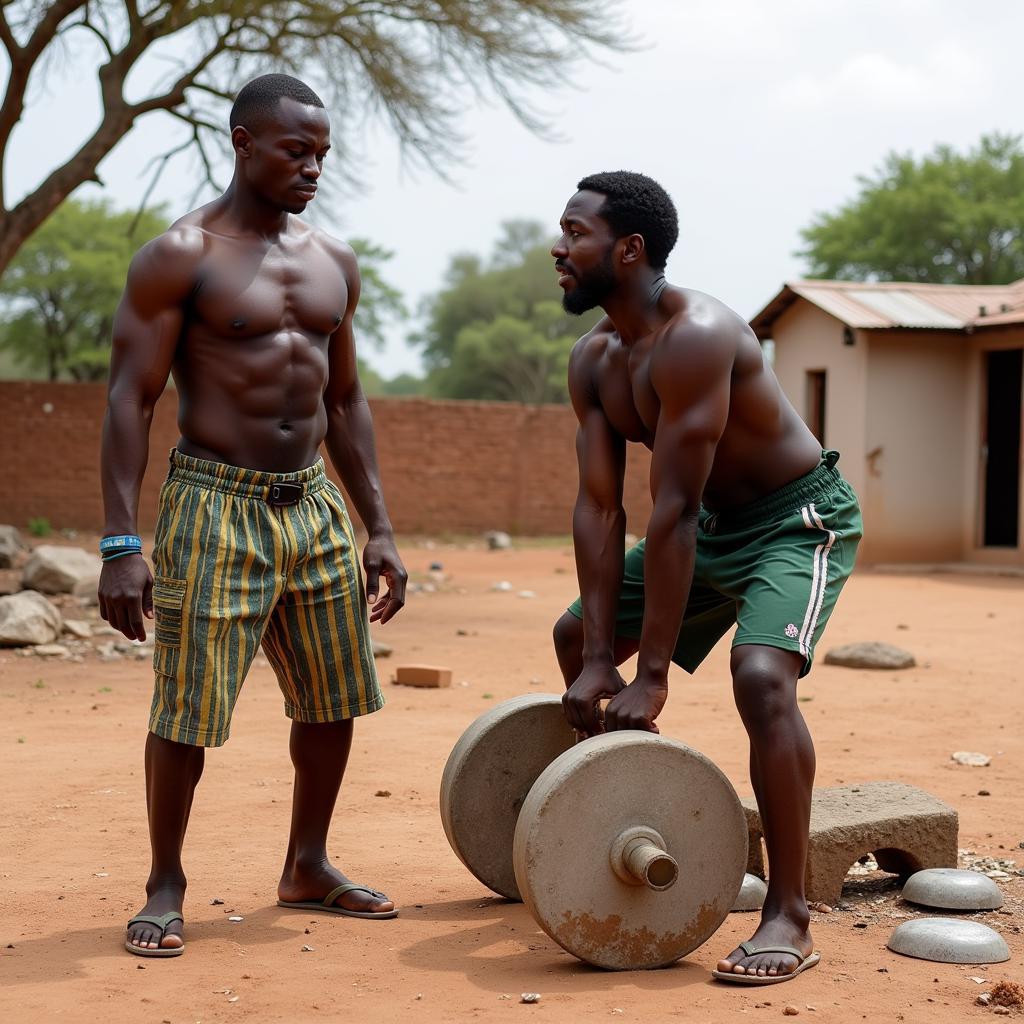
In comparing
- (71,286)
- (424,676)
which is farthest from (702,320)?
(71,286)

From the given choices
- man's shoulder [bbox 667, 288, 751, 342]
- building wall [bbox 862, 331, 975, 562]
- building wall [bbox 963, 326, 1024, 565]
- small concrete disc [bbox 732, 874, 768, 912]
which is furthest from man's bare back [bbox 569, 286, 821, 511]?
building wall [bbox 963, 326, 1024, 565]


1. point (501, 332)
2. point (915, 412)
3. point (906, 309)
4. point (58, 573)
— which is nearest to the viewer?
point (58, 573)

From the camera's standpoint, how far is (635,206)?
362 cm

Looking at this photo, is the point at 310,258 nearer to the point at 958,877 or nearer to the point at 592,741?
the point at 592,741

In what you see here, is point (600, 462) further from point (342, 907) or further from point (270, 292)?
point (342, 907)

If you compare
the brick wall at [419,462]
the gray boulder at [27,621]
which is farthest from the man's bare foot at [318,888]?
the brick wall at [419,462]

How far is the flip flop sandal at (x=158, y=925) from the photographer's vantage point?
345 cm

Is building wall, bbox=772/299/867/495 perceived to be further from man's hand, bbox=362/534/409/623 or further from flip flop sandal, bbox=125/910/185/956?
flip flop sandal, bbox=125/910/185/956

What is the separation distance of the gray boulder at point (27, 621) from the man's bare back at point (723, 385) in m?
5.94

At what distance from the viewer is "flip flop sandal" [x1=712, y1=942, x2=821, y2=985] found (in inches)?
129

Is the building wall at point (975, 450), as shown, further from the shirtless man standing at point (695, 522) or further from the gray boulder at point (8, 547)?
the shirtless man standing at point (695, 522)

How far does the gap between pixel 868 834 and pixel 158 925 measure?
6.42 feet

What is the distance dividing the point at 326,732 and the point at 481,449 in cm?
1763

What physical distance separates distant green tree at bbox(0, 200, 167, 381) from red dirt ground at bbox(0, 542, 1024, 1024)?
905 inches
